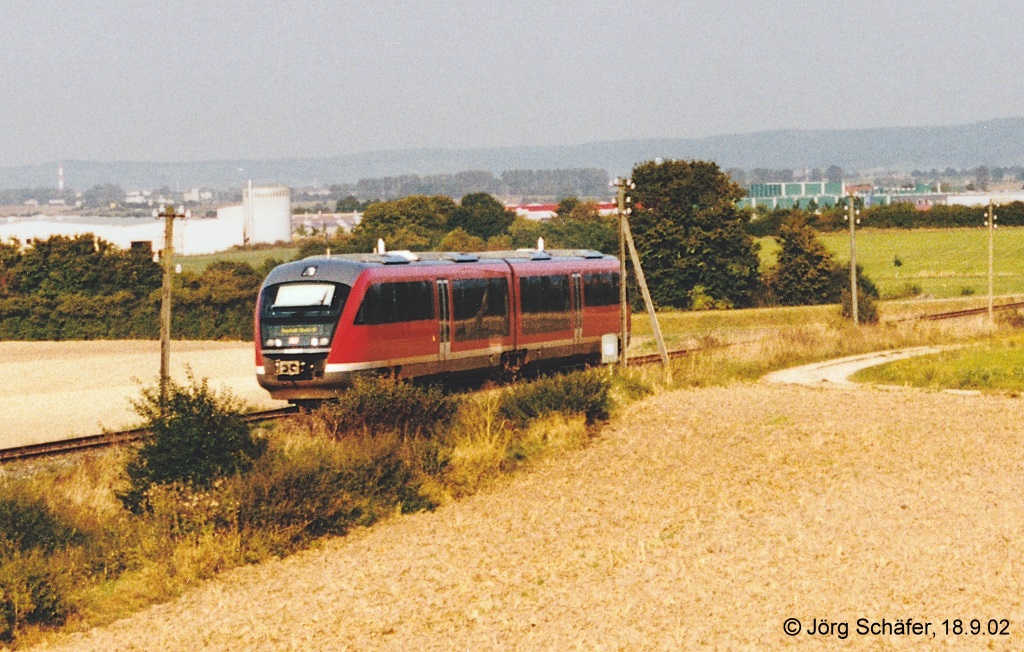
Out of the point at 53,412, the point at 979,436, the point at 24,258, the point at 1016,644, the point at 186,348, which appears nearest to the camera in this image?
the point at 1016,644

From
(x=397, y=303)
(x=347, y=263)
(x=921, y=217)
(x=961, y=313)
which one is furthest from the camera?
(x=921, y=217)

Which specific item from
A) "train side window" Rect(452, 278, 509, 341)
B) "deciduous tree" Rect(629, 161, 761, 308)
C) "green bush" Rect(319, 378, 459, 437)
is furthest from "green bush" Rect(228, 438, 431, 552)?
"deciduous tree" Rect(629, 161, 761, 308)

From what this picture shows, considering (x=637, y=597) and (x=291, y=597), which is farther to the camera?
(x=291, y=597)

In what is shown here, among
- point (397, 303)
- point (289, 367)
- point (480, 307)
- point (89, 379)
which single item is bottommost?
point (89, 379)

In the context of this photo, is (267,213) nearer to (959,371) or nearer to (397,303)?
(959,371)

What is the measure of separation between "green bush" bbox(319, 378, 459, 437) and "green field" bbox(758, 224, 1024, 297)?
56138mm

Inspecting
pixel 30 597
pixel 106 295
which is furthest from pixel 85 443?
pixel 106 295

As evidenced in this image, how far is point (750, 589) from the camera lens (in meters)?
12.8

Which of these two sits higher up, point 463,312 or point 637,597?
point 463,312

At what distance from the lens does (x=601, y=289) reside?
116 ft

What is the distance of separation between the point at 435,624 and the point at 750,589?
111 inches

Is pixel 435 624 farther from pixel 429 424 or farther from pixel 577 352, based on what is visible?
pixel 577 352

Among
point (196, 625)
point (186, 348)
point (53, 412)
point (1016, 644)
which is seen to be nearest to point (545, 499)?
point (196, 625)

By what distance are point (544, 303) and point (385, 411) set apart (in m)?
10.2
